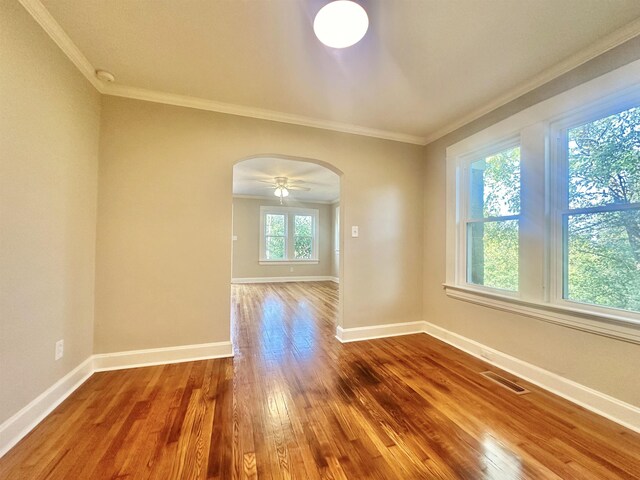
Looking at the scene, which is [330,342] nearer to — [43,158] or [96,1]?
[43,158]

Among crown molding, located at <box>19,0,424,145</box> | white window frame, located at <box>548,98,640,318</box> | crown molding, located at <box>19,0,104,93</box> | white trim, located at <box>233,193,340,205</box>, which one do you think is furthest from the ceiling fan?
white window frame, located at <box>548,98,640,318</box>

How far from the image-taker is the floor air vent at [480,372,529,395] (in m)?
1.96

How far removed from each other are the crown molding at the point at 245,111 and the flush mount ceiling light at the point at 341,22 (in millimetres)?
1292

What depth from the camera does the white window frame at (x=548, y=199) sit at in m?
1.68

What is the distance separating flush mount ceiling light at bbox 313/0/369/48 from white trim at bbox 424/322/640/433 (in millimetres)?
2753

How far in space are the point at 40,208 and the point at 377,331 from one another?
313cm

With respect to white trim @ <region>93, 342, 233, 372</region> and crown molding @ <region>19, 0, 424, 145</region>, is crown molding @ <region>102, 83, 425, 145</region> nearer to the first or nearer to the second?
crown molding @ <region>19, 0, 424, 145</region>

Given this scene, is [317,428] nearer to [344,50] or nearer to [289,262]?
[344,50]

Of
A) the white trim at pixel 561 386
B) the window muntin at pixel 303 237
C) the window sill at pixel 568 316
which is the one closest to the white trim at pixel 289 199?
the window muntin at pixel 303 237

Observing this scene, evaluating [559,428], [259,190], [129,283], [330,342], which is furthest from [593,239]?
[259,190]

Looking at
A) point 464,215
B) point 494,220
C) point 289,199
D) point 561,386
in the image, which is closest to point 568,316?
point 561,386

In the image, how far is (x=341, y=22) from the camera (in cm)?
140

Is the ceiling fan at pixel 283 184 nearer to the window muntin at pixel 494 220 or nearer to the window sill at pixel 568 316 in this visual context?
the window muntin at pixel 494 220

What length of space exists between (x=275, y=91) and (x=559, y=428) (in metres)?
3.16
